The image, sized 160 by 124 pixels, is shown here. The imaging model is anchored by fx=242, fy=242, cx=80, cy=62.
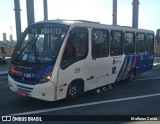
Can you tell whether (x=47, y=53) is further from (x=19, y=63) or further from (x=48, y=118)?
(x=48, y=118)

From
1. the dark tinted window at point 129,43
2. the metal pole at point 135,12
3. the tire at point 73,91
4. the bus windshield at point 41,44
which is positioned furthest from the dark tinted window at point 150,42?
the metal pole at point 135,12

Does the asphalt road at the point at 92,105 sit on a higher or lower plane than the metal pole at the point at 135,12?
lower

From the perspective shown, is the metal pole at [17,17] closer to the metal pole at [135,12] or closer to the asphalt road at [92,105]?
Answer: the metal pole at [135,12]

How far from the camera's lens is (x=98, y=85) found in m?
9.55

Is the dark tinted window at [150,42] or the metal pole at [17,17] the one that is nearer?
the dark tinted window at [150,42]

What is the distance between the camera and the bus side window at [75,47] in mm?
7754

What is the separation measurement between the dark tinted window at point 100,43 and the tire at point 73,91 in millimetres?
1376

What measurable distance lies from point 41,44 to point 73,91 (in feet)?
6.37

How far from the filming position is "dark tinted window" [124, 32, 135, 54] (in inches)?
454

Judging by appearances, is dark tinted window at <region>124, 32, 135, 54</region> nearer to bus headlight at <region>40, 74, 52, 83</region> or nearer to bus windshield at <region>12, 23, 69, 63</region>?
bus windshield at <region>12, 23, 69, 63</region>

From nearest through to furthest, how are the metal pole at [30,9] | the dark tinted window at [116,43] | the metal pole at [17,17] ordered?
the dark tinted window at [116,43] < the metal pole at [30,9] < the metal pole at [17,17]

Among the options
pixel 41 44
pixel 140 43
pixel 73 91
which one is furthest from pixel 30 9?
pixel 73 91

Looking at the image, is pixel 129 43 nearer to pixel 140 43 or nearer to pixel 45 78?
pixel 140 43

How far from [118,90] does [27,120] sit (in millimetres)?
5194
